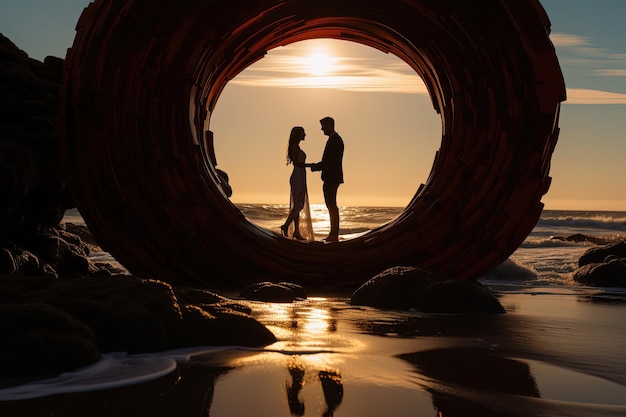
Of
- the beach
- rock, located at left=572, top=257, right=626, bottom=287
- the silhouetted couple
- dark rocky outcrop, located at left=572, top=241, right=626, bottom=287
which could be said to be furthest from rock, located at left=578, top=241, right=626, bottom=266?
the beach

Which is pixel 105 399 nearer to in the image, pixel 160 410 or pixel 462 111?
pixel 160 410

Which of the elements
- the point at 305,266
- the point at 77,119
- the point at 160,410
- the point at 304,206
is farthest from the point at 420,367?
the point at 304,206

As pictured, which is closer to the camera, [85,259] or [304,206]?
[85,259]

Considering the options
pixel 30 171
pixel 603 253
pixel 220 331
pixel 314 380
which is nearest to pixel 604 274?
pixel 603 253

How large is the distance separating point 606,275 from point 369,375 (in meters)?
6.19

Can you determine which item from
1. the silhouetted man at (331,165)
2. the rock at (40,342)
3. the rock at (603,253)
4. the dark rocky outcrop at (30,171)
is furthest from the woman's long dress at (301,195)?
the rock at (40,342)

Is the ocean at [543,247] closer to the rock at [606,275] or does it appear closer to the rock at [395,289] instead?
the rock at [606,275]

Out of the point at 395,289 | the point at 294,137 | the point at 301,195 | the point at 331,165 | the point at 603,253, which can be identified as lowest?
the point at 395,289

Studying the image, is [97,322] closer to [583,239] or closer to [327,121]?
[327,121]

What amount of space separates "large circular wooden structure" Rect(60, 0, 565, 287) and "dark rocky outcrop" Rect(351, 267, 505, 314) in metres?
0.97

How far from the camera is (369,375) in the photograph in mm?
2998

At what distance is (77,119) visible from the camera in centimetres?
611

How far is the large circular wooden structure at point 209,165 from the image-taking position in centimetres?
613

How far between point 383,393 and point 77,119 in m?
4.11
